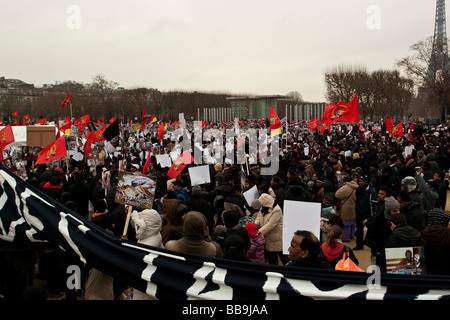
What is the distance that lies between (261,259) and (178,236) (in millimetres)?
1140

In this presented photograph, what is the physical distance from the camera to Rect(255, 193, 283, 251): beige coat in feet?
18.3

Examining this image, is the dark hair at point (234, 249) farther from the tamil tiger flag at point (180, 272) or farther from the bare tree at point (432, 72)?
the bare tree at point (432, 72)

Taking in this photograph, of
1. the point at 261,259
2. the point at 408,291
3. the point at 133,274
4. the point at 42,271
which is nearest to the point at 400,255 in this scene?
the point at 408,291

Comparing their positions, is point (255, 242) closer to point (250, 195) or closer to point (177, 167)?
point (250, 195)

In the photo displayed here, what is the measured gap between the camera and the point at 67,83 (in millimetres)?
86500

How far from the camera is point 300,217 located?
455 centimetres

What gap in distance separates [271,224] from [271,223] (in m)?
0.01

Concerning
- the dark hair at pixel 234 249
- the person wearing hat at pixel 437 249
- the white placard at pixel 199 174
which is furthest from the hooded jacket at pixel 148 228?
the white placard at pixel 199 174

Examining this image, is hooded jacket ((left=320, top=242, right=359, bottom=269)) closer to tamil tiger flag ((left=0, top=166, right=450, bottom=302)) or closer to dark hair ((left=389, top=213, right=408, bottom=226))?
dark hair ((left=389, top=213, right=408, bottom=226))

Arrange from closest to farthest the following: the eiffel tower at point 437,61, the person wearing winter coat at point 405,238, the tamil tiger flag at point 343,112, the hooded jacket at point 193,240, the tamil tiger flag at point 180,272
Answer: the tamil tiger flag at point 180,272, the hooded jacket at point 193,240, the person wearing winter coat at point 405,238, the tamil tiger flag at point 343,112, the eiffel tower at point 437,61

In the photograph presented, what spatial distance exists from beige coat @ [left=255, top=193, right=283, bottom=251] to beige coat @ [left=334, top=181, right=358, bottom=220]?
232 cm

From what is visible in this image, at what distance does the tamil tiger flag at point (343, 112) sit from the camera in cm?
1370

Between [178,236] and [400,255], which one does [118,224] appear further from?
[400,255]
